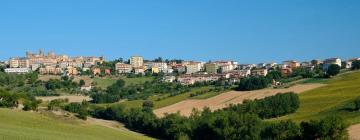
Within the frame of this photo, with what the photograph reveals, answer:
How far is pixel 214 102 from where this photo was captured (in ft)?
438

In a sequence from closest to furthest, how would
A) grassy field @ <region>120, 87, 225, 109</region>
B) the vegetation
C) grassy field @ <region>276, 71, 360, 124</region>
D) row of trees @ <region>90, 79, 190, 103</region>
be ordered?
grassy field @ <region>276, 71, 360, 124</region> → grassy field @ <region>120, 87, 225, 109</region> → the vegetation → row of trees @ <region>90, 79, 190, 103</region>

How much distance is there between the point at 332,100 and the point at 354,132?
36.1 metres

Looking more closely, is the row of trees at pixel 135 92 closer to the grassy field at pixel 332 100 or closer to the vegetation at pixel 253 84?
the vegetation at pixel 253 84

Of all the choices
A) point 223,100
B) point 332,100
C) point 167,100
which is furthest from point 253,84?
point 332,100

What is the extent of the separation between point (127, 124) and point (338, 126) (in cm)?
5569

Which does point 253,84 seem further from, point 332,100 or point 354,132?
point 354,132

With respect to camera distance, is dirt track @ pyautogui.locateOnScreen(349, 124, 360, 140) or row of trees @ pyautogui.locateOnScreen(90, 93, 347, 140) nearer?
dirt track @ pyautogui.locateOnScreen(349, 124, 360, 140)

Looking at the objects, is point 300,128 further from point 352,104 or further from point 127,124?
point 127,124

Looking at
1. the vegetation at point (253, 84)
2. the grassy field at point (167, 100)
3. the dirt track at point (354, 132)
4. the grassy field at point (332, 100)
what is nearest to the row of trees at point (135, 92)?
the grassy field at point (167, 100)

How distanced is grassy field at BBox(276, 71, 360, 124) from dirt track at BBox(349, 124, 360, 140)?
2.28m

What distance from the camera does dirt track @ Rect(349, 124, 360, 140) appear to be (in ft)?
216

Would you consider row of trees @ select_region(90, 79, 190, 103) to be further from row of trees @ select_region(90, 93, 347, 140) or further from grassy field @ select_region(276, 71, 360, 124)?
grassy field @ select_region(276, 71, 360, 124)

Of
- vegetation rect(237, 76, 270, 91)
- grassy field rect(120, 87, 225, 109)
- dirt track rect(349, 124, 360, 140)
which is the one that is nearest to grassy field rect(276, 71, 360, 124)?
dirt track rect(349, 124, 360, 140)

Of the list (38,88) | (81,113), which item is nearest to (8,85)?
(38,88)
